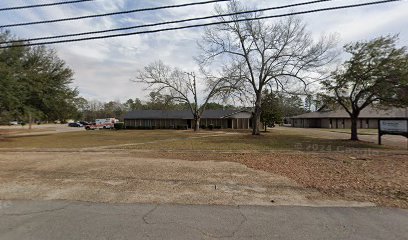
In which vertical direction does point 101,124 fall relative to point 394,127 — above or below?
above

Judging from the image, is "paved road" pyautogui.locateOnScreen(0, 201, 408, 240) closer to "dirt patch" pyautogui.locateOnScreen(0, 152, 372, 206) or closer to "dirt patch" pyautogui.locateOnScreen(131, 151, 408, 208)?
"dirt patch" pyautogui.locateOnScreen(0, 152, 372, 206)

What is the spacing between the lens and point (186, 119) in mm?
63938

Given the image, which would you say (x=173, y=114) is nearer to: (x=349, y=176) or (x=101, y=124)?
(x=101, y=124)

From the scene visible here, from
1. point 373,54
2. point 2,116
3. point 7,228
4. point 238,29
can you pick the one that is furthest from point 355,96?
point 2,116

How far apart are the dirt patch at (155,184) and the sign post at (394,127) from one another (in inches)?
575

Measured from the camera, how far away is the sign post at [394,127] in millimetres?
20047

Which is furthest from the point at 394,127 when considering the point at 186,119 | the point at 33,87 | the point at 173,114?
the point at 173,114

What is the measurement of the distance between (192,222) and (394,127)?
68.1ft

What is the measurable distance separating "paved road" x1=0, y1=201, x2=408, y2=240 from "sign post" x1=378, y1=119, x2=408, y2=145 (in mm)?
16922

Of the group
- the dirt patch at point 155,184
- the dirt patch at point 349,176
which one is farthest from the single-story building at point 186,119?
the dirt patch at point 155,184

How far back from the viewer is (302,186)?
8.27 meters

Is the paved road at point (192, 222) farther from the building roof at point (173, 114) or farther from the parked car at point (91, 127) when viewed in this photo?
the parked car at point (91, 127)

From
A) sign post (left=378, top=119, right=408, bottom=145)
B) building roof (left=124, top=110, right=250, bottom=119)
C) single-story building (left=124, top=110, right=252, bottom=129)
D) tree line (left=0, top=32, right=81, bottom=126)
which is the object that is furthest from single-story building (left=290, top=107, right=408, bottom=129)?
tree line (left=0, top=32, right=81, bottom=126)

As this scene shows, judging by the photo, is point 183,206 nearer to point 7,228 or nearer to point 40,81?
point 7,228
